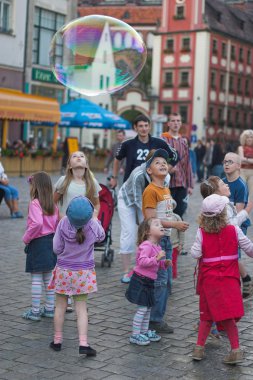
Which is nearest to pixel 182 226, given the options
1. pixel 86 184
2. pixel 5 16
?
pixel 86 184

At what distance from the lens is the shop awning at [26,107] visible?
2438 centimetres

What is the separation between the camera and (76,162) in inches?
280

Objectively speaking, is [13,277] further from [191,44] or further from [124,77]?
[191,44]

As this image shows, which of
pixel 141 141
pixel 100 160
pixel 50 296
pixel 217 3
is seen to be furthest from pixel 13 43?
pixel 217 3

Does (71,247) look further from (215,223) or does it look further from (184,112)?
(184,112)

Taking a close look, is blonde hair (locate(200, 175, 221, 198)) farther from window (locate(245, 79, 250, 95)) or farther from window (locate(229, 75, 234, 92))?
window (locate(245, 79, 250, 95))

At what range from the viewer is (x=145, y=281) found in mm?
5984

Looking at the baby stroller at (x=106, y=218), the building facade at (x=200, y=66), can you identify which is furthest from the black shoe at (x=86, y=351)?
the building facade at (x=200, y=66)

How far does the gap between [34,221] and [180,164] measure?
3.66 meters

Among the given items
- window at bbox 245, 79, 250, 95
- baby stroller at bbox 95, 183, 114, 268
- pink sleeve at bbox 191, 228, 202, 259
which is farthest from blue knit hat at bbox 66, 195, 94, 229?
window at bbox 245, 79, 250, 95

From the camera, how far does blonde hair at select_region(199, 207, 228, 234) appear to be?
5.59m

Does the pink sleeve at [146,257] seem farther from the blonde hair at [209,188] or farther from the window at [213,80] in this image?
the window at [213,80]

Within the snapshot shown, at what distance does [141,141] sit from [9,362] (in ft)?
12.6

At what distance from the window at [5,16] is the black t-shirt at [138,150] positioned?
22214 millimetres
